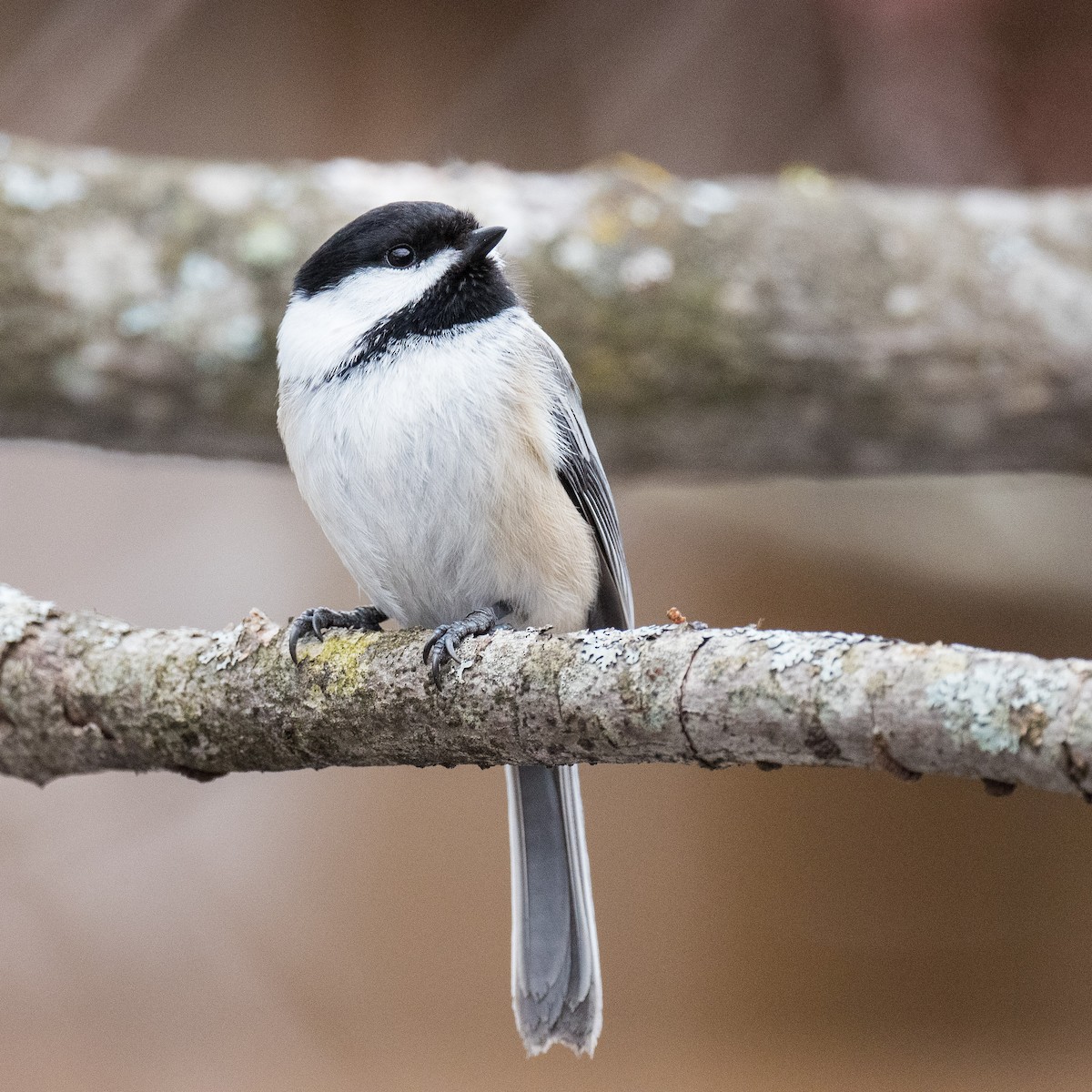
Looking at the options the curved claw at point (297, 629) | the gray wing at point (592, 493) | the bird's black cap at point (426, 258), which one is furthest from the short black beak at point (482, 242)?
the curved claw at point (297, 629)

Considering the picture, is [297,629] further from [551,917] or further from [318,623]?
[551,917]

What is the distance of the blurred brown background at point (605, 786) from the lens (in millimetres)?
1922

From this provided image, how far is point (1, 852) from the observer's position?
2172 millimetres

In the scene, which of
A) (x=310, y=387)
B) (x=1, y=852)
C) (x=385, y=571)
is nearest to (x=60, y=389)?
(x=310, y=387)

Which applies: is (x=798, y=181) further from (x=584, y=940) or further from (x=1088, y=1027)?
(x=1088, y=1027)

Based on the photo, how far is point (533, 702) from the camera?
3.26 ft

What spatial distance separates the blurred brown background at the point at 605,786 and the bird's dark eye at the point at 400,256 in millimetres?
808

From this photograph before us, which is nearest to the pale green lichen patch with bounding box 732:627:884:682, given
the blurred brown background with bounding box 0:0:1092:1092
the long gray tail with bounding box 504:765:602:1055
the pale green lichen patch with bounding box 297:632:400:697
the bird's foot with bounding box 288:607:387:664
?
the pale green lichen patch with bounding box 297:632:400:697

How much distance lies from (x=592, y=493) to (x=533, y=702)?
66cm

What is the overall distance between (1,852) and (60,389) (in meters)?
0.94

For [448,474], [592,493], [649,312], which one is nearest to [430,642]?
[448,474]

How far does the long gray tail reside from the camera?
4.85 ft

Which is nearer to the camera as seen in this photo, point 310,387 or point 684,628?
point 684,628

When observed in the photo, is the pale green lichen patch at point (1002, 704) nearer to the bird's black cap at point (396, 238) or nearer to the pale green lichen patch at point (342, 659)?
the pale green lichen patch at point (342, 659)
